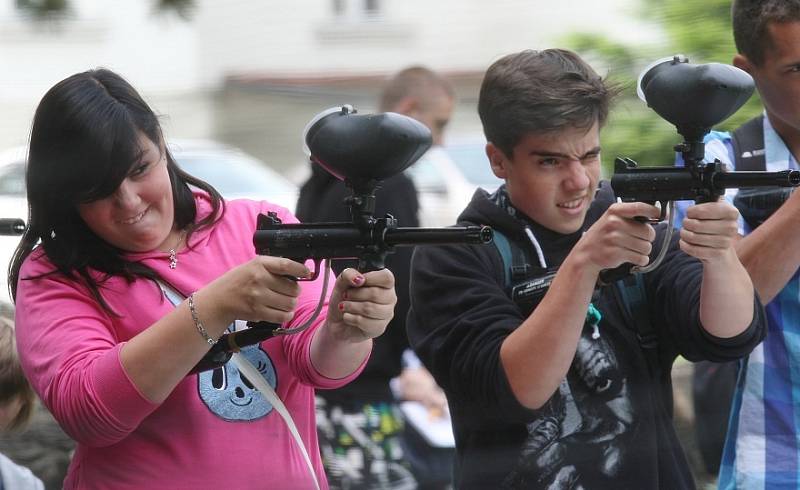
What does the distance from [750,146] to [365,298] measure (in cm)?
88

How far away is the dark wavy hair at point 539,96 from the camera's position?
1.80 m

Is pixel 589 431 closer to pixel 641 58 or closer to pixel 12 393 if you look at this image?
pixel 12 393

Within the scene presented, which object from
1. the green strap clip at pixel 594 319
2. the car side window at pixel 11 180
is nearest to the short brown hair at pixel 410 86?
the car side window at pixel 11 180

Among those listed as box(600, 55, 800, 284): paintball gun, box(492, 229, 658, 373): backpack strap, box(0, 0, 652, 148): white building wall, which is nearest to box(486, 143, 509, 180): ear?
box(492, 229, 658, 373): backpack strap

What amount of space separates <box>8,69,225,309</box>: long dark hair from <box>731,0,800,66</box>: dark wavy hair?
1.02 meters

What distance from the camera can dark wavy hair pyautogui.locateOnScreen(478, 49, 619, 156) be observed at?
1.80 m

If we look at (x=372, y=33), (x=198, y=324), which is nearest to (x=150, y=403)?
(x=198, y=324)

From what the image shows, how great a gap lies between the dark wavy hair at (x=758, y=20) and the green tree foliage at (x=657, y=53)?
967mm

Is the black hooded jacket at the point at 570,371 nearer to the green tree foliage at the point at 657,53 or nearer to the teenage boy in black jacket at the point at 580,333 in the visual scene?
the teenage boy in black jacket at the point at 580,333

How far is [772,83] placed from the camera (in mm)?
1989

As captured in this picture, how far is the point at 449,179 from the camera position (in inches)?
135

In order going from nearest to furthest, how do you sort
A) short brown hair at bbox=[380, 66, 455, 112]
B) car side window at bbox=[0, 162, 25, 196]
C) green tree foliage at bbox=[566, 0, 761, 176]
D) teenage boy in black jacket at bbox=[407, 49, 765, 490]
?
teenage boy in black jacket at bbox=[407, 49, 765, 490]
car side window at bbox=[0, 162, 25, 196]
short brown hair at bbox=[380, 66, 455, 112]
green tree foliage at bbox=[566, 0, 761, 176]

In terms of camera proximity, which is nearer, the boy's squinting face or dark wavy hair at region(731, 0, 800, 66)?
the boy's squinting face

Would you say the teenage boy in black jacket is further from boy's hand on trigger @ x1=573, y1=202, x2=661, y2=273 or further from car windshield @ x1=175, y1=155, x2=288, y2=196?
car windshield @ x1=175, y1=155, x2=288, y2=196
